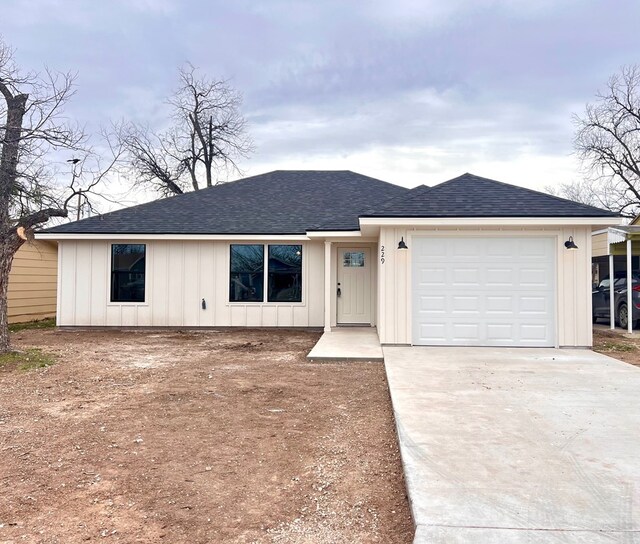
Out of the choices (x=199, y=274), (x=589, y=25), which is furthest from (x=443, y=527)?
(x=589, y=25)

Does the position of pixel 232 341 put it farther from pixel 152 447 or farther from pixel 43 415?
pixel 152 447

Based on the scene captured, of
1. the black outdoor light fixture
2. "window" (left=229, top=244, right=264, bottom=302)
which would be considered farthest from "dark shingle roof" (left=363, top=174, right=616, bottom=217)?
"window" (left=229, top=244, right=264, bottom=302)

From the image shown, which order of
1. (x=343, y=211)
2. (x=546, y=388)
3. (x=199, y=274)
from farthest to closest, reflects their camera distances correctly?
A: 1. (x=343, y=211)
2. (x=199, y=274)
3. (x=546, y=388)

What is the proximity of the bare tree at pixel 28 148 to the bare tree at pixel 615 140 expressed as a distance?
87.2ft

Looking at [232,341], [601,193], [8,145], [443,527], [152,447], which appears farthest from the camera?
[601,193]

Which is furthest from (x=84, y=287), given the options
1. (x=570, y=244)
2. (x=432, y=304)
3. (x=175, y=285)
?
(x=570, y=244)

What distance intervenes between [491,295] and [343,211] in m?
5.50

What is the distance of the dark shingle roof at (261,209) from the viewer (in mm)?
11789

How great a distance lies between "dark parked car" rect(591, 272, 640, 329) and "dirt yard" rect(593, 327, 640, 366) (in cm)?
85

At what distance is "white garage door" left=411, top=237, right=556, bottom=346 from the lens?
324 inches

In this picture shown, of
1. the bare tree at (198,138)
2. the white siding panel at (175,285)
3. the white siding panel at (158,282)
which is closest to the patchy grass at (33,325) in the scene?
the white siding panel at (158,282)

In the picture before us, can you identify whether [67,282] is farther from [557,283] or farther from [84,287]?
[557,283]

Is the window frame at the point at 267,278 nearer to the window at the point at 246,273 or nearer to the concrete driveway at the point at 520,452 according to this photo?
the window at the point at 246,273

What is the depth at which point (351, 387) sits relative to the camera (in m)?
5.67
